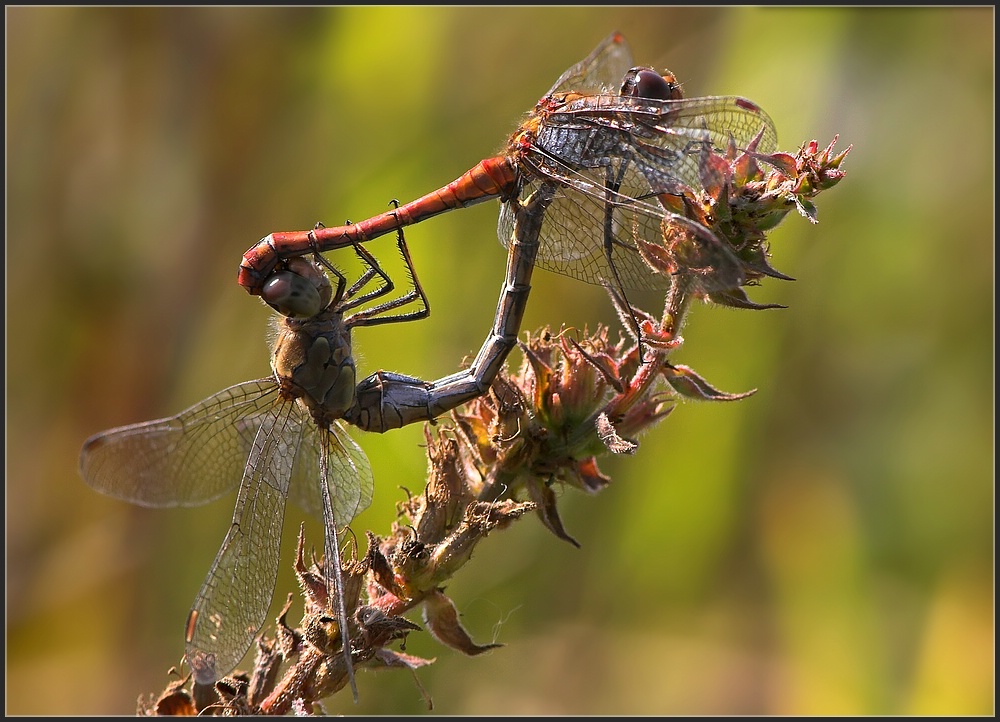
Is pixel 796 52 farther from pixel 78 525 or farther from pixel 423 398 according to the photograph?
pixel 78 525

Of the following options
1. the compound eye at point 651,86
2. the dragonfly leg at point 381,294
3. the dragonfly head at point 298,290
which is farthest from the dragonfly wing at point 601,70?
the dragonfly head at point 298,290

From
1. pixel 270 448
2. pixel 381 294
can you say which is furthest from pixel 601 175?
pixel 270 448

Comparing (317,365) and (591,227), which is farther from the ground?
(591,227)

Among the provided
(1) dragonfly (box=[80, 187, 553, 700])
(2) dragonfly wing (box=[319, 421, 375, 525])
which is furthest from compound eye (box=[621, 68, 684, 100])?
(2) dragonfly wing (box=[319, 421, 375, 525])

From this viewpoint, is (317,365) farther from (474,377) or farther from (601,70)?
(601,70)

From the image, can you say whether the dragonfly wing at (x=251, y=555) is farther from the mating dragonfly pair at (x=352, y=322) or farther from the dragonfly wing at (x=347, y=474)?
the dragonfly wing at (x=347, y=474)

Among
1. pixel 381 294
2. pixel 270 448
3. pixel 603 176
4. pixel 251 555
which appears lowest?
pixel 251 555

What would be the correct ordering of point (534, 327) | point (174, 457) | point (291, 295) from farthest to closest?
point (534, 327)
point (174, 457)
point (291, 295)

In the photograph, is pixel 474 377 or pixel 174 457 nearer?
pixel 474 377
